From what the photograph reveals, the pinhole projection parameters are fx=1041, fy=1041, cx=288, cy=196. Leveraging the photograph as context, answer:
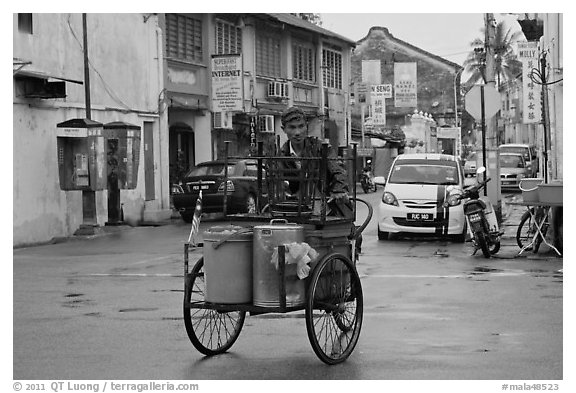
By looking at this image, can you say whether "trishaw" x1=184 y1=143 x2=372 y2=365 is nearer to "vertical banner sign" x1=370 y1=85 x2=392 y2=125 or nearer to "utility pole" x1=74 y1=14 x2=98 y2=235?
"utility pole" x1=74 y1=14 x2=98 y2=235

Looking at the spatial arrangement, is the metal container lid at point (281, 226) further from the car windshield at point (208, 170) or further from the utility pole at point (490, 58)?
the utility pole at point (490, 58)

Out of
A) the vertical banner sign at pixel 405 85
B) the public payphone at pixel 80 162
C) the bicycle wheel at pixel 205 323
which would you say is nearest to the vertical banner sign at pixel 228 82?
the public payphone at pixel 80 162

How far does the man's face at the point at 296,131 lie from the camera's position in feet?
27.6

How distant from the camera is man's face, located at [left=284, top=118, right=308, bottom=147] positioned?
8.41 meters

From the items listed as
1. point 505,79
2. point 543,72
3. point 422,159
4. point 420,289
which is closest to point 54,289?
point 420,289

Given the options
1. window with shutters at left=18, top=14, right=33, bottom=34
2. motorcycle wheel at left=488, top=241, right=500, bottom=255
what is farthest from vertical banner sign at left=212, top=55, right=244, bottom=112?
motorcycle wheel at left=488, top=241, right=500, bottom=255

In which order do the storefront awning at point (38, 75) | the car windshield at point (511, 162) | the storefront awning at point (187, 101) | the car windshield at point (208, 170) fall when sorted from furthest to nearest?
the car windshield at point (511, 162) → the storefront awning at point (187, 101) → the car windshield at point (208, 170) → the storefront awning at point (38, 75)

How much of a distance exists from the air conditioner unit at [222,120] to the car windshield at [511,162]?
13.8 m

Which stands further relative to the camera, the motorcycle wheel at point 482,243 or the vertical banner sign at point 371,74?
the vertical banner sign at point 371,74

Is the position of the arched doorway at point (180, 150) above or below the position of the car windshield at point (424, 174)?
above

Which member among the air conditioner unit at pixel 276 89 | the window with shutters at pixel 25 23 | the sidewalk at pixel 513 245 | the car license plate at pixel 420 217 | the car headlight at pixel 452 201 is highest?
the window with shutters at pixel 25 23

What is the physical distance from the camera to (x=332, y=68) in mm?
44156

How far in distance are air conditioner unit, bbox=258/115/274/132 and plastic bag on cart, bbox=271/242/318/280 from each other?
94.0ft
